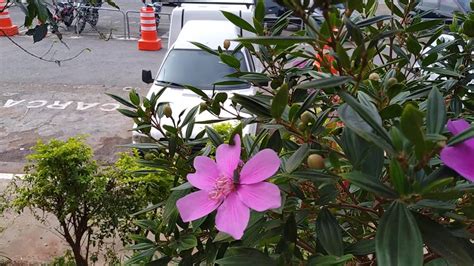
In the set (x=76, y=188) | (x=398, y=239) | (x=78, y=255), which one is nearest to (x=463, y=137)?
(x=398, y=239)

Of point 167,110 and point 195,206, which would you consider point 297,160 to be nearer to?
point 195,206

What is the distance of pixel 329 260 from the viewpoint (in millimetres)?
619

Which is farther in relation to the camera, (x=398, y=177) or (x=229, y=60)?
(x=229, y=60)

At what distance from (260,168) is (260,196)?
40 millimetres

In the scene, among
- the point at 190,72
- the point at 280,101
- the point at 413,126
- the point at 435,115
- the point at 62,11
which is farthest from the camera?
the point at 62,11

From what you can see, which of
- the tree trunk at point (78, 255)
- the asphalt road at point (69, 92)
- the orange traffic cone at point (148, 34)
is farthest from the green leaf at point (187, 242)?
the orange traffic cone at point (148, 34)

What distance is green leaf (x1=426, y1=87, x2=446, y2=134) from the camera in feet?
1.77

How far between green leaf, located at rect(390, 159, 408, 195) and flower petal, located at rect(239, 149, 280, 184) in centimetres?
16

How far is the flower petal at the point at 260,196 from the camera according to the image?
1.87ft

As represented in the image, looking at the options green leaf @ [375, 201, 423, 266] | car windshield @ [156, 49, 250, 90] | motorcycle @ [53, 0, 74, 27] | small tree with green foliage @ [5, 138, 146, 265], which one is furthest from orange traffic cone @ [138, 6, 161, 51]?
green leaf @ [375, 201, 423, 266]

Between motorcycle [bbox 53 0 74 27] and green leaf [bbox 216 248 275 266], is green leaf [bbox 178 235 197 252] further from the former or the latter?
motorcycle [bbox 53 0 74 27]

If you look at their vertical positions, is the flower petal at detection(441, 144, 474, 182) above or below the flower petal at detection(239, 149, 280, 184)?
above

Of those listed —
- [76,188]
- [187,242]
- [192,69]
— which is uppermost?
[187,242]

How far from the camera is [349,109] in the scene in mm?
594
